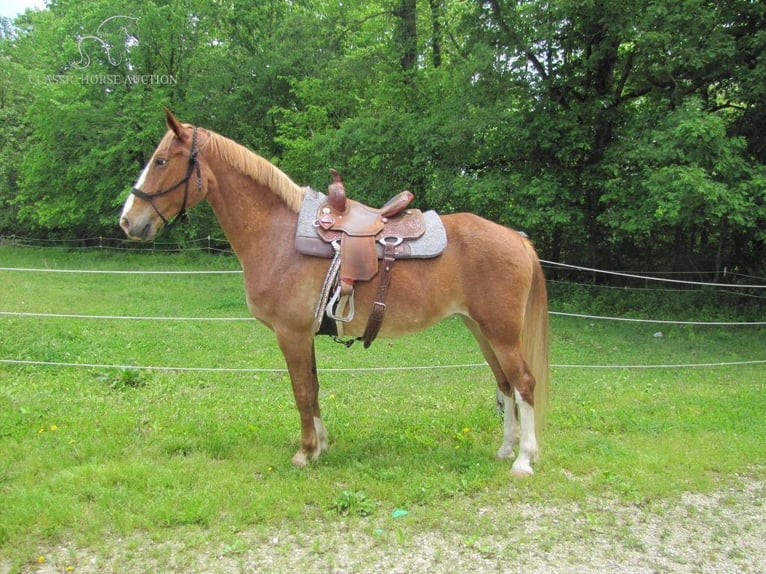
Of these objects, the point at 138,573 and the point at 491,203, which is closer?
the point at 138,573

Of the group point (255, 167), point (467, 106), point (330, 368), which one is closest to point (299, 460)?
point (255, 167)

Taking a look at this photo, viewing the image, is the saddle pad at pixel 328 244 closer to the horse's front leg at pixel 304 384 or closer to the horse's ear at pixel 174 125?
the horse's front leg at pixel 304 384

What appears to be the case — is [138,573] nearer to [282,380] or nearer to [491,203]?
[282,380]

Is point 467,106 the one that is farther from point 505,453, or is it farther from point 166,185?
point 166,185

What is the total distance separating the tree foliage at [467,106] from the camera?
8281 millimetres

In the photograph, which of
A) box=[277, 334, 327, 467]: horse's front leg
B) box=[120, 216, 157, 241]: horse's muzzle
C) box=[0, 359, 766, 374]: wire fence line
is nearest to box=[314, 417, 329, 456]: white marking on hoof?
box=[277, 334, 327, 467]: horse's front leg

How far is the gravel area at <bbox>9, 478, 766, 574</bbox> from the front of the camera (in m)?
2.45

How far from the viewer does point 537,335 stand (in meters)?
3.67

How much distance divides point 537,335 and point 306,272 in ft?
5.63

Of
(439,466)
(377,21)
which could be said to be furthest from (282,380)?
(377,21)

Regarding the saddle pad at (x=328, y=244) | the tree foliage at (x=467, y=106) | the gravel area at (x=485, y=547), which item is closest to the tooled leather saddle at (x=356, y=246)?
the saddle pad at (x=328, y=244)

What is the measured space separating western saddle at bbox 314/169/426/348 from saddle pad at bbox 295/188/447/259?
34 millimetres

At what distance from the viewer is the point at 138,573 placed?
7.79 ft

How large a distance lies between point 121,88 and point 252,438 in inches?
725
